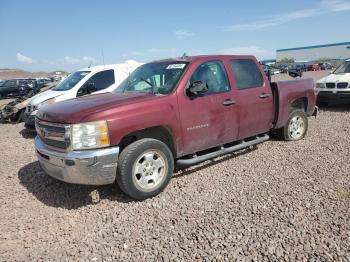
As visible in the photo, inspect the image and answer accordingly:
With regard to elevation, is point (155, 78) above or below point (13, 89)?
above

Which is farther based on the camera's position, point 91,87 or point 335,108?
point 335,108

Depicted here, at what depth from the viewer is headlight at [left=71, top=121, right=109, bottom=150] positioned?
Answer: 3.94 meters

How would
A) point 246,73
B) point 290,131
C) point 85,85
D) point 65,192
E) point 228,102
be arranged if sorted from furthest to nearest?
point 85,85 → point 290,131 → point 246,73 → point 228,102 → point 65,192

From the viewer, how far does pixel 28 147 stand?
25.9 feet

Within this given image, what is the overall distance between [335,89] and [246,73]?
629 cm

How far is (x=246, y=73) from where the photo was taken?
584 cm

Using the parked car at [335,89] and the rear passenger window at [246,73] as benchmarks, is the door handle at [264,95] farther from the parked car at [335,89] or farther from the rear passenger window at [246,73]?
the parked car at [335,89]

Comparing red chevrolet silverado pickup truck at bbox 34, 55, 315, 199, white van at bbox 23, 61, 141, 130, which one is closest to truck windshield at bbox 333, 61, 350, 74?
red chevrolet silverado pickup truck at bbox 34, 55, 315, 199

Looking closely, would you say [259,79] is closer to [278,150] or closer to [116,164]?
[278,150]

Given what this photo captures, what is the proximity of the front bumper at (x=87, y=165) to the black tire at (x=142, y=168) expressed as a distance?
5.0 inches

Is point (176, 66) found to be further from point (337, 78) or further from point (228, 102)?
point (337, 78)

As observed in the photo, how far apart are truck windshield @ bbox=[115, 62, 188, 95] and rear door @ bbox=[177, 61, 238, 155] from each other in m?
0.22

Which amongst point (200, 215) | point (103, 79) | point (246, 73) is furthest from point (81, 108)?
point (103, 79)

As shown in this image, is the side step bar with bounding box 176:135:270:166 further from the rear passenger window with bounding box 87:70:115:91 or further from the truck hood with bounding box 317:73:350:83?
the truck hood with bounding box 317:73:350:83
